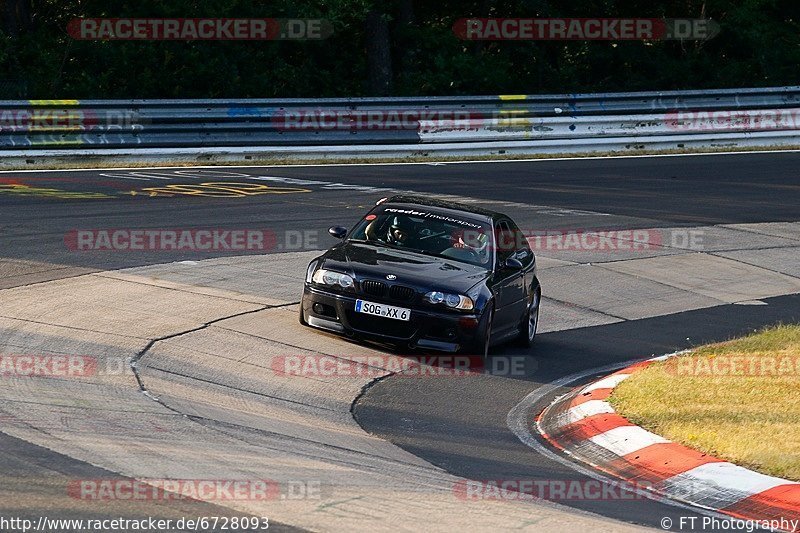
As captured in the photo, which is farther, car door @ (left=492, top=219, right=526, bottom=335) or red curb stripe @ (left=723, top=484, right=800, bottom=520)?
car door @ (left=492, top=219, right=526, bottom=335)

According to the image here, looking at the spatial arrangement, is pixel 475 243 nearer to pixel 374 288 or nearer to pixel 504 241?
pixel 504 241

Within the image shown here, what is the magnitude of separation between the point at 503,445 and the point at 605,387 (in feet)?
6.38

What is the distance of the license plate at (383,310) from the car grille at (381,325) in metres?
0.04

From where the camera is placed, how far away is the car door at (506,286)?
1202 centimetres

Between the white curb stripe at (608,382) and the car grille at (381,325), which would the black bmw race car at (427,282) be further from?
the white curb stripe at (608,382)

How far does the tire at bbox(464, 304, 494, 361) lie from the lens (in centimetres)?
1154

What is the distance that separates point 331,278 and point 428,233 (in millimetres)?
1418

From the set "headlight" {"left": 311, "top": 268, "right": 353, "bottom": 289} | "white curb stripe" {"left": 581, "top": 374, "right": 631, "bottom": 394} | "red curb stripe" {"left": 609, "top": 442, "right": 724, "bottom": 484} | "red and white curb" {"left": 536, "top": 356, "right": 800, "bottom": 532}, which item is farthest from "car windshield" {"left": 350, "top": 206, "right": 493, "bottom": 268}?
"red curb stripe" {"left": 609, "top": 442, "right": 724, "bottom": 484}

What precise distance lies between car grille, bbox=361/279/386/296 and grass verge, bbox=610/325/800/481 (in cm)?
234

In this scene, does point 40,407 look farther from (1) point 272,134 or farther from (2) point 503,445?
(1) point 272,134

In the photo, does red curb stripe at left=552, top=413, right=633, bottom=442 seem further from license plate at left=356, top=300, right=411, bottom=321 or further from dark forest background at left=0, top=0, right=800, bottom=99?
dark forest background at left=0, top=0, right=800, bottom=99

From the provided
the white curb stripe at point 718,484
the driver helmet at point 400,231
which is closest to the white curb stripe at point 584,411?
the white curb stripe at point 718,484

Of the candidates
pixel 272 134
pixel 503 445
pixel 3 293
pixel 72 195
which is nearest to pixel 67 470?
pixel 503 445

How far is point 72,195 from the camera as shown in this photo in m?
18.6
